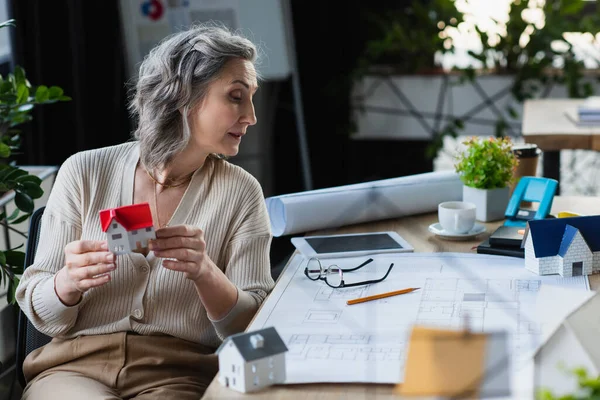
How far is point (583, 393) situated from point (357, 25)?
3569mm

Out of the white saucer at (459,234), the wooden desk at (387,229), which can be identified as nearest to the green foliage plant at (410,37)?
the wooden desk at (387,229)

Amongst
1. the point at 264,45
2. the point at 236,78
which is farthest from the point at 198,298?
the point at 264,45

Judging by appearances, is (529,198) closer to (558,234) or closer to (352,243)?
(558,234)

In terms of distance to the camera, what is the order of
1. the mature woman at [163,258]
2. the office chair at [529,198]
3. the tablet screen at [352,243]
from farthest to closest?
the office chair at [529,198] < the tablet screen at [352,243] < the mature woman at [163,258]

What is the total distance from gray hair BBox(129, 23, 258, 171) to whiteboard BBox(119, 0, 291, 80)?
1.75 metres

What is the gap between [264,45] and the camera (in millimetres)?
3393

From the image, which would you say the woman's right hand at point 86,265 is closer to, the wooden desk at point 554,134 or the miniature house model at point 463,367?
the miniature house model at point 463,367

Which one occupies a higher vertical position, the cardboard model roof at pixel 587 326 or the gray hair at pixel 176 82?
the gray hair at pixel 176 82

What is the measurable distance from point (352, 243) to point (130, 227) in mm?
617

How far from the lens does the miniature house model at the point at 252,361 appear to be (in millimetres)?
1107

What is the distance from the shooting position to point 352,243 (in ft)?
5.85

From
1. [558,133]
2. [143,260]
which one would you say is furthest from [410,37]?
[143,260]

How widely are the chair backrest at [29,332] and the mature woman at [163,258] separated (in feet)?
0.22

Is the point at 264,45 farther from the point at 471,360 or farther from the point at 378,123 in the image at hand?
the point at 471,360
